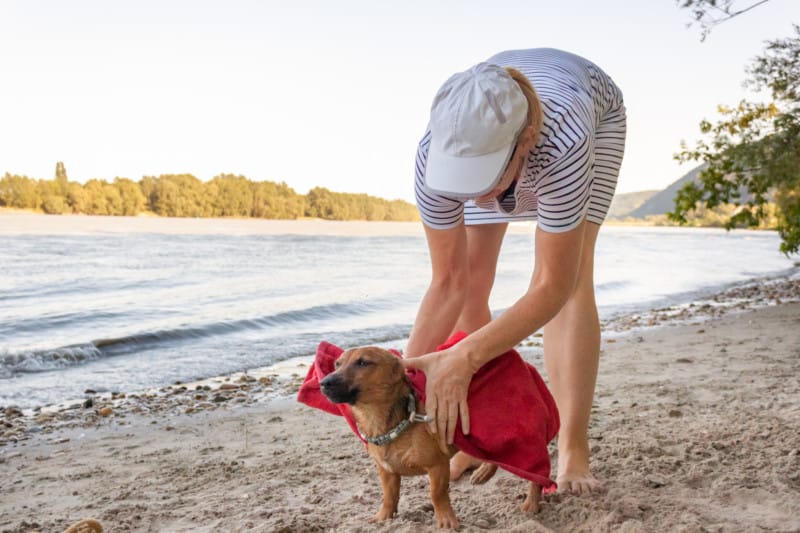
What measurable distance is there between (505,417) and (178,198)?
6155cm

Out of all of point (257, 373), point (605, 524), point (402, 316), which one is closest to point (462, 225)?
point (605, 524)

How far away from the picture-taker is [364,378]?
2.31 metres

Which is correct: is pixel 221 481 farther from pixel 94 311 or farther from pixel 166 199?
pixel 166 199

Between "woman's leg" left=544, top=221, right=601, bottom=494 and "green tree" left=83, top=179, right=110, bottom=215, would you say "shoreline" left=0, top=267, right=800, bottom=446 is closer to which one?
"woman's leg" left=544, top=221, right=601, bottom=494

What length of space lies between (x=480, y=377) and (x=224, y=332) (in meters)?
8.21

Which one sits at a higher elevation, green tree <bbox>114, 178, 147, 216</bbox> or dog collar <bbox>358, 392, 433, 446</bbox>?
green tree <bbox>114, 178, 147, 216</bbox>

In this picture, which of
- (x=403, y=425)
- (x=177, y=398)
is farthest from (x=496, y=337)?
(x=177, y=398)

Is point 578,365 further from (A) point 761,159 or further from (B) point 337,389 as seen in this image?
(A) point 761,159

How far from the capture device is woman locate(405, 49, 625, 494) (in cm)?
208

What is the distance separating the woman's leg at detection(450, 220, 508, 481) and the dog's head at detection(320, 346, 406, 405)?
0.92 m

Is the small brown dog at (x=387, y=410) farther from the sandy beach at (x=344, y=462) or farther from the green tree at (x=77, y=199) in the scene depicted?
the green tree at (x=77, y=199)

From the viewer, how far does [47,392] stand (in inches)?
261

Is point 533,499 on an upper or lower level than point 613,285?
upper

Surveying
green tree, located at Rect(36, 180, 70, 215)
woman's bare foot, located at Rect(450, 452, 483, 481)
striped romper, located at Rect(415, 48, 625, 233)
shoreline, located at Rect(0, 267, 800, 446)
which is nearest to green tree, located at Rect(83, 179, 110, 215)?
green tree, located at Rect(36, 180, 70, 215)
